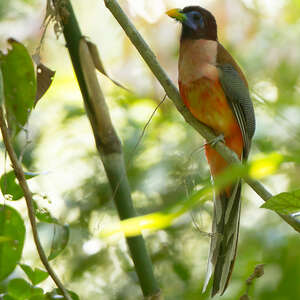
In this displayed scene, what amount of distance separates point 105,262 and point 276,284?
2.40ft

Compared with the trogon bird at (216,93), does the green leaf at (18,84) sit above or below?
below

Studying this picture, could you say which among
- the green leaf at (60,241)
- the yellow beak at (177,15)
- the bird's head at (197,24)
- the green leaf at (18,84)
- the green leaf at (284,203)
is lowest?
the green leaf at (284,203)

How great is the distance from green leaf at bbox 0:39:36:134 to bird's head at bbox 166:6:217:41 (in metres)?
0.94

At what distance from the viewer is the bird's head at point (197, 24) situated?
185cm

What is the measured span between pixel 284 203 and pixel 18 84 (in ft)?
1.66

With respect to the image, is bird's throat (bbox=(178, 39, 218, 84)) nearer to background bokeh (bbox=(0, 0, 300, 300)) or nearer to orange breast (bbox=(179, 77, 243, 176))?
orange breast (bbox=(179, 77, 243, 176))

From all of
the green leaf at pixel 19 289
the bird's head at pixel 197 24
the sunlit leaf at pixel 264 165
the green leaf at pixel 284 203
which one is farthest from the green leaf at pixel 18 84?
the bird's head at pixel 197 24

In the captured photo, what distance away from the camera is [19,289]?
94 centimetres

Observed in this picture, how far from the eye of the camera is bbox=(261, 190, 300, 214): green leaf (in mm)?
746

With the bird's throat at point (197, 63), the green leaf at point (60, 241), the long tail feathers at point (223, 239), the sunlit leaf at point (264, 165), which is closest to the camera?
the sunlit leaf at point (264, 165)

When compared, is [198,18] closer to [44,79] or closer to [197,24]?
[197,24]

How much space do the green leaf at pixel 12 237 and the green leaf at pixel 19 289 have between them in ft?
0.14

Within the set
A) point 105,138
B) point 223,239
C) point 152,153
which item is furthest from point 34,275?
point 152,153

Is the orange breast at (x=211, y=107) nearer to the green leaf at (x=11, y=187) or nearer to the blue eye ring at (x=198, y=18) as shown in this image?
the blue eye ring at (x=198, y=18)
